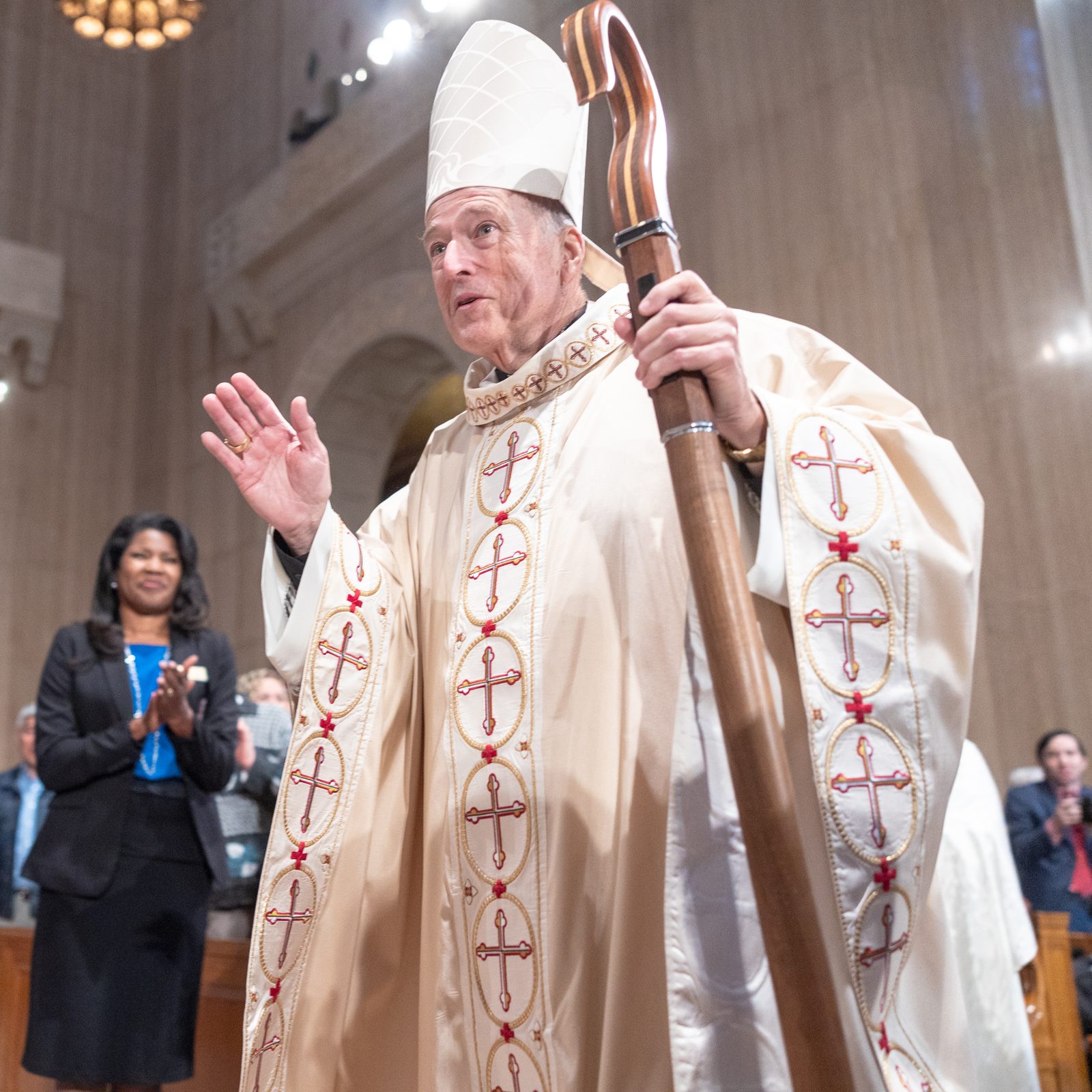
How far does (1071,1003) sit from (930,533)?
9.77 ft

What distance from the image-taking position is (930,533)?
5.21ft

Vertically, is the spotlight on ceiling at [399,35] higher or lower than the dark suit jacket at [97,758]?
higher

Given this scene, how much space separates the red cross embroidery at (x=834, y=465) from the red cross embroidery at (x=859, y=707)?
23cm

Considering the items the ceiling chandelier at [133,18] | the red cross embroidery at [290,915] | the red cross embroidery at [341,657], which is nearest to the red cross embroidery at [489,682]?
the red cross embroidery at [341,657]

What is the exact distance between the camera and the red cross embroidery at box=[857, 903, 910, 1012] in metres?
1.43

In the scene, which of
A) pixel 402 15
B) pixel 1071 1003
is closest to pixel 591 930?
pixel 1071 1003

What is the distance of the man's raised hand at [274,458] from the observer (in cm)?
197

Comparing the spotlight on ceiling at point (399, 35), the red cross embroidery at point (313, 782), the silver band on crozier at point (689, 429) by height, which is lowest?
the red cross embroidery at point (313, 782)

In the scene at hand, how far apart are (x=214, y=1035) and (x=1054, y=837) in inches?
128

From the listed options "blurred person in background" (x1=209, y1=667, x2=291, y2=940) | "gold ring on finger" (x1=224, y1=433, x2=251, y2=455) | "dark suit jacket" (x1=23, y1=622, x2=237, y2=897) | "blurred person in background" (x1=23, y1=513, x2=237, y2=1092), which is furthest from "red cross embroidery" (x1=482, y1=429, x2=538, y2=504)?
"blurred person in background" (x1=209, y1=667, x2=291, y2=940)

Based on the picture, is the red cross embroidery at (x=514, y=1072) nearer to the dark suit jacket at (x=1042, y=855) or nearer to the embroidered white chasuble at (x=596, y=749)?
the embroidered white chasuble at (x=596, y=749)

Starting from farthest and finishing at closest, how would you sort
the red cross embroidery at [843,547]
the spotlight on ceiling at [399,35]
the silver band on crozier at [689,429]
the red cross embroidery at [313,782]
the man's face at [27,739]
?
1. the spotlight on ceiling at [399,35]
2. the man's face at [27,739]
3. the red cross embroidery at [313,782]
4. the red cross embroidery at [843,547]
5. the silver band on crozier at [689,429]

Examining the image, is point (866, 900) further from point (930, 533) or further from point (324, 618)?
point (324, 618)

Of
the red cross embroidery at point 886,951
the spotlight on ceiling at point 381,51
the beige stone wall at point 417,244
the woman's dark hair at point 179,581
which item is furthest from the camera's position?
the spotlight on ceiling at point 381,51
